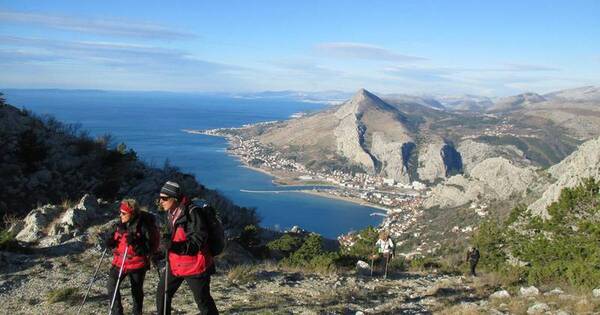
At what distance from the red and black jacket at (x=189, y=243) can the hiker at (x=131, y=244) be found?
35.0 inches

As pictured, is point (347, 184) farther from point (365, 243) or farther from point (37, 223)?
point (37, 223)

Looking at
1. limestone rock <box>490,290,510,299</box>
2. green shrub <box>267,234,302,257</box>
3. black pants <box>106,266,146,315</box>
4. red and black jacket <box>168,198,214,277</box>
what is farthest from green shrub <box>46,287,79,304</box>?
green shrub <box>267,234,302,257</box>

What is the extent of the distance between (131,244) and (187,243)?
126 centimetres

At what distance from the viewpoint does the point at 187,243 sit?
4.68 metres

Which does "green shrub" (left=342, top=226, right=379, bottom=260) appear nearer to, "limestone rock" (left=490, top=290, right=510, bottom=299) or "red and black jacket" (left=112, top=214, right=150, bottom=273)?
"limestone rock" (left=490, top=290, right=510, bottom=299)

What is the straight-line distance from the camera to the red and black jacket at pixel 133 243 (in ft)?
18.4

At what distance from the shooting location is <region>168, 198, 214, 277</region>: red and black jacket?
468 cm

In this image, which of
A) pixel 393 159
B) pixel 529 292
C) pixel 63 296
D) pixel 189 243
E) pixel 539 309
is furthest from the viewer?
pixel 393 159

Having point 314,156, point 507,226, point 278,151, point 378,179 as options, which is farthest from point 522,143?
point 507,226

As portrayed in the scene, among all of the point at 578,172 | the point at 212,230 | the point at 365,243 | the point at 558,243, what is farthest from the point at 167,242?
the point at 578,172

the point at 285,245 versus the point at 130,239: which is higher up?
the point at 130,239

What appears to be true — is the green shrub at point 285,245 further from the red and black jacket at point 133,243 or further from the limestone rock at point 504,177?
the limestone rock at point 504,177

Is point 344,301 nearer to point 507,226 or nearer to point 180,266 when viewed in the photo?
point 180,266

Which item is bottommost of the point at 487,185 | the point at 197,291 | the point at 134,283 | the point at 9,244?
the point at 487,185
